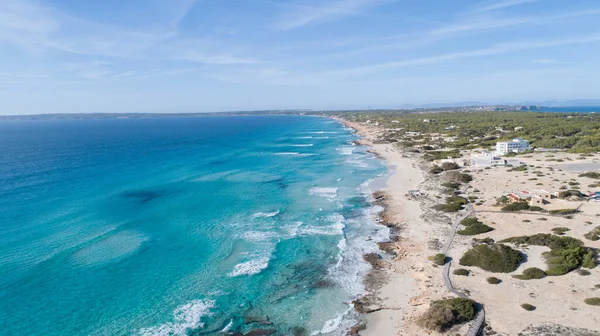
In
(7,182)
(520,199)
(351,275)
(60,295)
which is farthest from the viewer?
(7,182)

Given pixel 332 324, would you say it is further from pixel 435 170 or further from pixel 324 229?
pixel 435 170

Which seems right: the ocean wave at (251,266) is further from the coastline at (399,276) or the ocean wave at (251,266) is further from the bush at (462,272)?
the bush at (462,272)

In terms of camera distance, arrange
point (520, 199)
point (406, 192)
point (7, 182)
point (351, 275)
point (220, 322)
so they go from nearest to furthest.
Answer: point (220, 322) < point (351, 275) < point (520, 199) < point (406, 192) < point (7, 182)

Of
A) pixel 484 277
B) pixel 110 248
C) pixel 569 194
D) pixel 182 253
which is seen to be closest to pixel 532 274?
pixel 484 277

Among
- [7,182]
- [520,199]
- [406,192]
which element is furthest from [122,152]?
[520,199]

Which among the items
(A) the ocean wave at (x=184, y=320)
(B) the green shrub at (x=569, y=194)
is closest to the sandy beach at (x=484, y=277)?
(B) the green shrub at (x=569, y=194)

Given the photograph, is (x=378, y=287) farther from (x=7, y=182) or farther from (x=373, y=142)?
(x=373, y=142)
